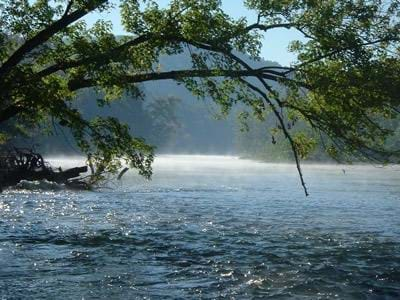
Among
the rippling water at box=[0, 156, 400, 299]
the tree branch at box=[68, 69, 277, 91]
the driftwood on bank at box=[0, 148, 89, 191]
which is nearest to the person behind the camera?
the rippling water at box=[0, 156, 400, 299]

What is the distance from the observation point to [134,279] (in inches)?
454

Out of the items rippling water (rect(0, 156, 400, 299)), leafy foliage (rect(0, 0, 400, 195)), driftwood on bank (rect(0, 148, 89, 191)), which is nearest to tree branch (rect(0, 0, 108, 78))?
leafy foliage (rect(0, 0, 400, 195))

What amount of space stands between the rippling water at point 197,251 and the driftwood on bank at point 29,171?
38.0 ft

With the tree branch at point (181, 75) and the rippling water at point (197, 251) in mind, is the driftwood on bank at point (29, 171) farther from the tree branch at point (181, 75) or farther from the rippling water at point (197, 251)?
the tree branch at point (181, 75)

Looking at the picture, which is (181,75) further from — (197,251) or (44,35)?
(197,251)

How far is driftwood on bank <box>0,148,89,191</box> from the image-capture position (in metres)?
39.9

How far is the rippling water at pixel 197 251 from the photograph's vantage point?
1084 centimetres

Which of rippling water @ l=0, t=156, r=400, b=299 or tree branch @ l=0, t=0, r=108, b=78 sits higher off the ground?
tree branch @ l=0, t=0, r=108, b=78

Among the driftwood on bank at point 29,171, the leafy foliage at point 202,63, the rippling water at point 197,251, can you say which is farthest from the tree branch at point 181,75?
the driftwood on bank at point 29,171

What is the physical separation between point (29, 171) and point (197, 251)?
2948cm

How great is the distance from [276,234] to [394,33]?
26.5ft

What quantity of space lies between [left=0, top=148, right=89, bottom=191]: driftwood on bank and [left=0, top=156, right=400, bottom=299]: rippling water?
11.6m

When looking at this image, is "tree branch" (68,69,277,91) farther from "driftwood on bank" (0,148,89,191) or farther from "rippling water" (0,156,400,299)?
"driftwood on bank" (0,148,89,191)

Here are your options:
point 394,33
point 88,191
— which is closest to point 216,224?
point 394,33
